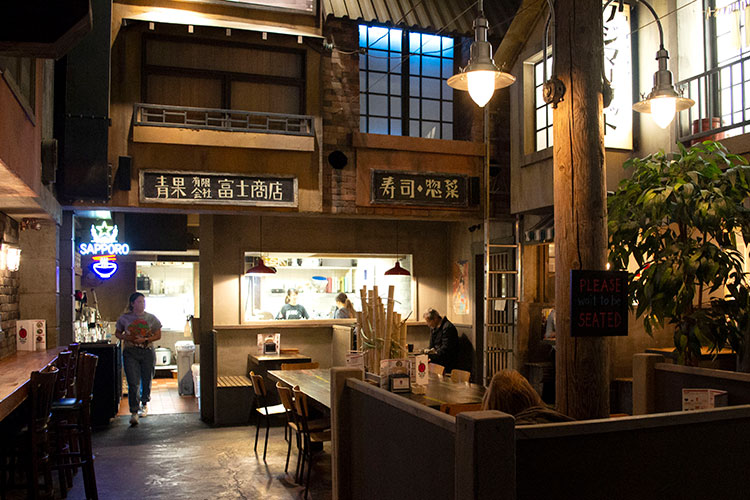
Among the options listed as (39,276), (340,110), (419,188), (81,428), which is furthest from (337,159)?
(81,428)

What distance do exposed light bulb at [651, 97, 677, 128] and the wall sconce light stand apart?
621cm

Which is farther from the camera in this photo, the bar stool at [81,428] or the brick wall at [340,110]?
the brick wall at [340,110]

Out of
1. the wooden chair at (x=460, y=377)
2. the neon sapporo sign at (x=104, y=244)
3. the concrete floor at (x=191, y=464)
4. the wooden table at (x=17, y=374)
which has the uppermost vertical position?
the neon sapporo sign at (x=104, y=244)

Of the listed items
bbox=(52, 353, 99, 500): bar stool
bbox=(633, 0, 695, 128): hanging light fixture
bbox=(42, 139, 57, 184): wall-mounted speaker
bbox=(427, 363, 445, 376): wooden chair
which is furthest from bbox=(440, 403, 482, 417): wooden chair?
bbox=(42, 139, 57, 184): wall-mounted speaker

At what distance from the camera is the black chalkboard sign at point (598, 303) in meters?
3.74

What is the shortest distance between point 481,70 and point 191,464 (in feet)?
17.2

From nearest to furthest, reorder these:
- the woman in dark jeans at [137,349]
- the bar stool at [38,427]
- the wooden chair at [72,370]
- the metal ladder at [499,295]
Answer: the bar stool at [38,427], the wooden chair at [72,370], the woman in dark jeans at [137,349], the metal ladder at [499,295]

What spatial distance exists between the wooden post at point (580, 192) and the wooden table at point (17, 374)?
350cm

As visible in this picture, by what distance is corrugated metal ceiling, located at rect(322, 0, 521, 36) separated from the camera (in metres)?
9.94

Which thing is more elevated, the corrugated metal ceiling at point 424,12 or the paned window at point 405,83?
the corrugated metal ceiling at point 424,12

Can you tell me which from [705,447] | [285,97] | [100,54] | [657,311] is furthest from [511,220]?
[705,447]

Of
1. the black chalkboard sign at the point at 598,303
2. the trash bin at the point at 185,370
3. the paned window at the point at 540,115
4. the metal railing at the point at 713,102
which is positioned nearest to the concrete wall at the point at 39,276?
the trash bin at the point at 185,370

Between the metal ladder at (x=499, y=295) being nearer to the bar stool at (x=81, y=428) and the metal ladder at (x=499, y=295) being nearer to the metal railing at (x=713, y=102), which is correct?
the metal railing at (x=713, y=102)

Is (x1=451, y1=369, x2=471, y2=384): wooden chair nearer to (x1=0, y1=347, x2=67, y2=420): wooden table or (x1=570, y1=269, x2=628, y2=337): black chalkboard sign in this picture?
(x1=570, y1=269, x2=628, y2=337): black chalkboard sign
